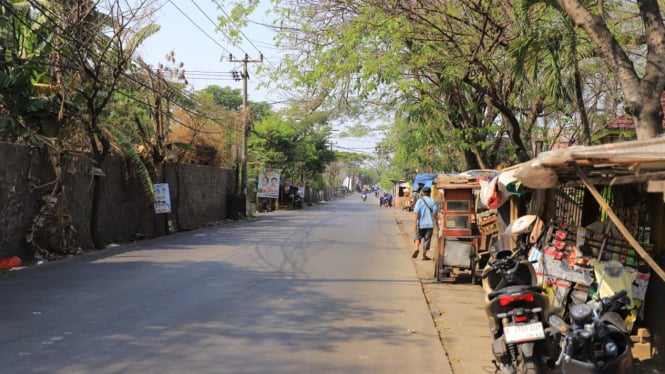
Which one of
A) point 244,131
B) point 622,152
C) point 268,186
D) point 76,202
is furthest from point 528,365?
point 268,186

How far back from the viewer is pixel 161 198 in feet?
69.4

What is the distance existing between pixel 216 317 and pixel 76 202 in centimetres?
982

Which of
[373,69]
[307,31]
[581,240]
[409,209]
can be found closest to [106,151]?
[307,31]

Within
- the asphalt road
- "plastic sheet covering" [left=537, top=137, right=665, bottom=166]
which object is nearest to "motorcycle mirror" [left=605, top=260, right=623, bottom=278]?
"plastic sheet covering" [left=537, top=137, right=665, bottom=166]

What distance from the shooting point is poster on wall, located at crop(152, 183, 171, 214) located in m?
21.0

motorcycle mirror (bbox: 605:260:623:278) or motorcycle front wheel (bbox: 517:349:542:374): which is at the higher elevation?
motorcycle mirror (bbox: 605:260:623:278)

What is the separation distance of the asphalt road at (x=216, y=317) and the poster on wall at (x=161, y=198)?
633 centimetres

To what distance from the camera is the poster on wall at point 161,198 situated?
68.8 ft

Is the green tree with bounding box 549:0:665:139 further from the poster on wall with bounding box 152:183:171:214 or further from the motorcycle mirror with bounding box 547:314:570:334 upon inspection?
the poster on wall with bounding box 152:183:171:214

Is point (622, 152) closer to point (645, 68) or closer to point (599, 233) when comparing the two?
point (599, 233)

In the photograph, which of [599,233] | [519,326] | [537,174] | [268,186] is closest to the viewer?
[519,326]

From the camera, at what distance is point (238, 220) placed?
32.2 meters

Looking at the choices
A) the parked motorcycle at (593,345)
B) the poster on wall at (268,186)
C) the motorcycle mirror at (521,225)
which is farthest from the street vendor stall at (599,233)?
the poster on wall at (268,186)

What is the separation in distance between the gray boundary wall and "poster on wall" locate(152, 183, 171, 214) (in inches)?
12.6
